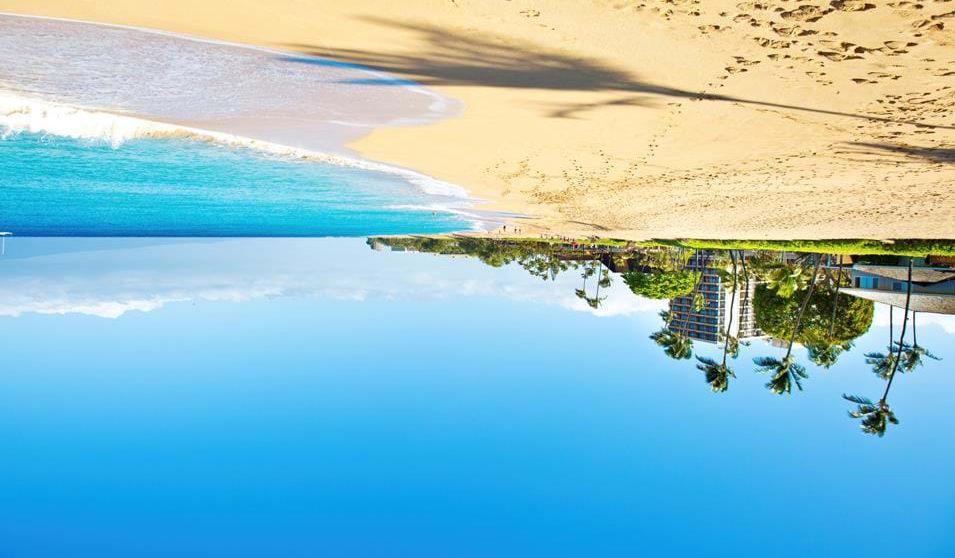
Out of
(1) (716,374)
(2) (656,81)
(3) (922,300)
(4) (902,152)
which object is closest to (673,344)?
(1) (716,374)

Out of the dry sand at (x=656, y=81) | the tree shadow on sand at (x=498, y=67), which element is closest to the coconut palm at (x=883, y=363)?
the dry sand at (x=656, y=81)

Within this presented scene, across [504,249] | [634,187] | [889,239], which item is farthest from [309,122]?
[504,249]

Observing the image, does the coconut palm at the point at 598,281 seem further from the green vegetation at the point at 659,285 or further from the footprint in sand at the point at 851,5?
the footprint in sand at the point at 851,5

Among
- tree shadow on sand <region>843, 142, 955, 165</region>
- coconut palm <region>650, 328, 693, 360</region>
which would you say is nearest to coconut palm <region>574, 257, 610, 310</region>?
coconut palm <region>650, 328, 693, 360</region>

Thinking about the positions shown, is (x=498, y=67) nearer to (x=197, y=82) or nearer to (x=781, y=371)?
(x=197, y=82)

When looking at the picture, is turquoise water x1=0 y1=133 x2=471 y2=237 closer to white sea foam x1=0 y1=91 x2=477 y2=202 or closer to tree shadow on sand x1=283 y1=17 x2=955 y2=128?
white sea foam x1=0 y1=91 x2=477 y2=202

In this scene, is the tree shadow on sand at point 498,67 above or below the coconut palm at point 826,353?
above

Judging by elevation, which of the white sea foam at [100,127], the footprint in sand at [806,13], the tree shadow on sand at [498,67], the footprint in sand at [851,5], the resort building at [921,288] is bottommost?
the resort building at [921,288]
